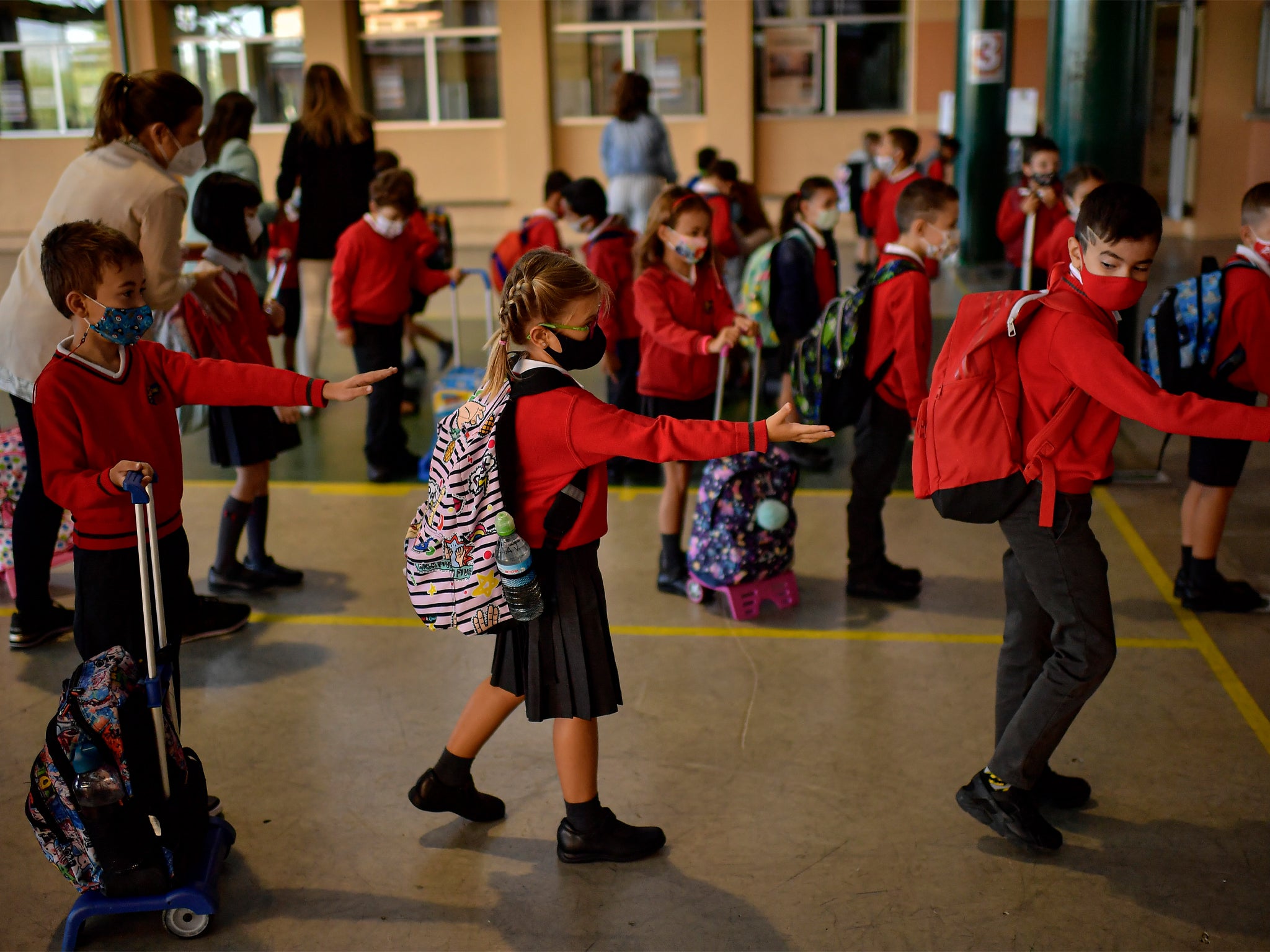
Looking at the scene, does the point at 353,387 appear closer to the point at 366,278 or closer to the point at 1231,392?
the point at 1231,392

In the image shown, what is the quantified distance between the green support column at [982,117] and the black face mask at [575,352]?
39.7ft

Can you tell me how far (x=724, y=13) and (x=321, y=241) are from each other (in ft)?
39.5

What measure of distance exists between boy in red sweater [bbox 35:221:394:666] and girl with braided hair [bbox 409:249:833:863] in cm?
41

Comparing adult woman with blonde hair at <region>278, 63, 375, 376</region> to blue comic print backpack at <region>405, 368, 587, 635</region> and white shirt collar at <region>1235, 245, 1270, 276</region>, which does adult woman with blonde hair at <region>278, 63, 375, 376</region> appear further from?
white shirt collar at <region>1235, 245, 1270, 276</region>

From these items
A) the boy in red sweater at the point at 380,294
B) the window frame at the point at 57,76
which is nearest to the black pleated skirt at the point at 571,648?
the boy in red sweater at the point at 380,294

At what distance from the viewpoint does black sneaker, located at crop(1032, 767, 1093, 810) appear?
11.3ft

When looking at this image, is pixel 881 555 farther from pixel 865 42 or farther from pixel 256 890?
pixel 865 42

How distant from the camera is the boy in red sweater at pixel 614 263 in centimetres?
623

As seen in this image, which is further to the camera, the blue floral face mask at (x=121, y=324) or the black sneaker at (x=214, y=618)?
the black sneaker at (x=214, y=618)

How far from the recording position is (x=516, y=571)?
2.85 metres

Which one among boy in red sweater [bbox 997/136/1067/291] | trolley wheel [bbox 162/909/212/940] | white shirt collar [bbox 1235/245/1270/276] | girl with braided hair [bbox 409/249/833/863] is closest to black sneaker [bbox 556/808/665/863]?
girl with braided hair [bbox 409/249/833/863]

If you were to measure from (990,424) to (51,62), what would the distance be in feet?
66.1

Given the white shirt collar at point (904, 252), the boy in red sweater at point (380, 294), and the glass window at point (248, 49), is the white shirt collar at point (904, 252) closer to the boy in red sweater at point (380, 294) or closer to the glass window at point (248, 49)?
the boy in red sweater at point (380, 294)

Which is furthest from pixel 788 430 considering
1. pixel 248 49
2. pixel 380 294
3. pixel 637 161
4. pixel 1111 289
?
pixel 248 49
